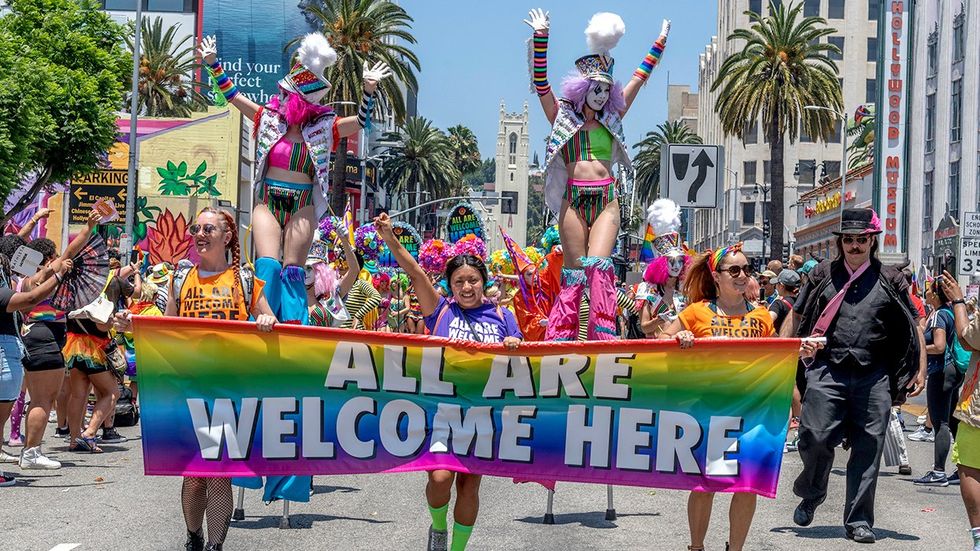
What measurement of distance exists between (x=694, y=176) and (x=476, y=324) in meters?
9.96

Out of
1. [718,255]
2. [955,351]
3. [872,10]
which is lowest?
[955,351]

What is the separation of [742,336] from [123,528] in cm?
421

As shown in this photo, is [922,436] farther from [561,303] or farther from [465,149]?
[465,149]

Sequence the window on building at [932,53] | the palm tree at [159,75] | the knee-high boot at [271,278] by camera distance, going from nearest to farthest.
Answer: the knee-high boot at [271,278], the window on building at [932,53], the palm tree at [159,75]

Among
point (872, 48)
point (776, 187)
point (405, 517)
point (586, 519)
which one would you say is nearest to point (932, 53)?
point (776, 187)

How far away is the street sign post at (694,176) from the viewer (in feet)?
54.6

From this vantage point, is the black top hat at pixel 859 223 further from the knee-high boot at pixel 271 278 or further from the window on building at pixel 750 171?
the window on building at pixel 750 171

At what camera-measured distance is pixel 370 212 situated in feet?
365

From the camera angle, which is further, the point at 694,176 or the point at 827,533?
the point at 694,176

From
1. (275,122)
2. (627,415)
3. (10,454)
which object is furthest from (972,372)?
(10,454)

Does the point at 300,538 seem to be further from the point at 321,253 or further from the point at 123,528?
the point at 321,253

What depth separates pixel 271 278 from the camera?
8844 mm

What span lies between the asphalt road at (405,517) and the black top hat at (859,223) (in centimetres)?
204

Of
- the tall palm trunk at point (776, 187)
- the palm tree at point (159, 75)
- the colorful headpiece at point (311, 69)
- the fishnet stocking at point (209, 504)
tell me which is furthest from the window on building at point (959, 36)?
the fishnet stocking at point (209, 504)
